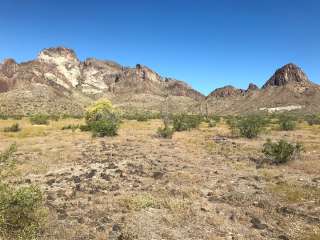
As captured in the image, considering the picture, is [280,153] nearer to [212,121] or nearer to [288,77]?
[212,121]

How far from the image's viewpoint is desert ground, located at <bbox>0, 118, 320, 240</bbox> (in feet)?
39.0

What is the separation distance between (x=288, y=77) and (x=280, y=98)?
3799 cm

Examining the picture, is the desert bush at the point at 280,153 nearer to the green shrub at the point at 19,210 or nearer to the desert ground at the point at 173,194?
the desert ground at the point at 173,194

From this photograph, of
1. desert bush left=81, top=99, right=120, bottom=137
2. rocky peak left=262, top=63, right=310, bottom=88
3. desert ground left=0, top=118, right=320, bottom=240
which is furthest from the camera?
rocky peak left=262, top=63, right=310, bottom=88

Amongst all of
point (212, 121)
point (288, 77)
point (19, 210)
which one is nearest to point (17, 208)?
point (19, 210)

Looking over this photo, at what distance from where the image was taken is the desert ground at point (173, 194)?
11.9 meters

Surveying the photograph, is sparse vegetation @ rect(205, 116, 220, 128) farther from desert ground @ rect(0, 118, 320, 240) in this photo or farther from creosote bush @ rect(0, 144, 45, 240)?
creosote bush @ rect(0, 144, 45, 240)

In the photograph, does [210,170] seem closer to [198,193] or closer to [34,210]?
[198,193]

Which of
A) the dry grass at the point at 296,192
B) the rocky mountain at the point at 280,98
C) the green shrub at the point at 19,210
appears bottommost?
the dry grass at the point at 296,192

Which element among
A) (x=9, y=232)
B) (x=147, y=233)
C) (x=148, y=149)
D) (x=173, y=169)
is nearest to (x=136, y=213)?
(x=147, y=233)

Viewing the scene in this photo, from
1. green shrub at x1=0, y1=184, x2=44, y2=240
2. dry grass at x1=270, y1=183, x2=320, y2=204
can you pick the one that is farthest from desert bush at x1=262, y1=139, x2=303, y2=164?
green shrub at x1=0, y1=184, x2=44, y2=240

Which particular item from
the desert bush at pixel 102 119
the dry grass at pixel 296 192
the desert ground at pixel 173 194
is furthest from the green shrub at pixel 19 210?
the desert bush at pixel 102 119

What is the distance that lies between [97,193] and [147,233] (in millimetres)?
5040

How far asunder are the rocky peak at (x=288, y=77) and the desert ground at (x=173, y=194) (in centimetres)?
16611
